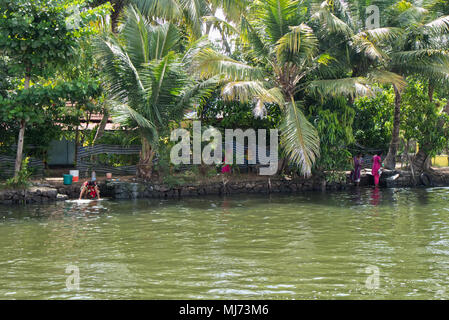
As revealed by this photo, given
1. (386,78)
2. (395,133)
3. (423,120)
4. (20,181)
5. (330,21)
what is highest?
(330,21)

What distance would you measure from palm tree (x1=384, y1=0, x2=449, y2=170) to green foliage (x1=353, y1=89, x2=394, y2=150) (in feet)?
7.21

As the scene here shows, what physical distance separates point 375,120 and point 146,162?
10838 mm

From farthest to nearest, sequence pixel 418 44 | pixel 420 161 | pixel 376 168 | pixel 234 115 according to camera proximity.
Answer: pixel 420 161 → pixel 376 168 → pixel 234 115 → pixel 418 44

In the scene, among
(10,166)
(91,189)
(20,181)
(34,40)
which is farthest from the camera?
(10,166)

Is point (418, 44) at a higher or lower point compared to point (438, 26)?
lower

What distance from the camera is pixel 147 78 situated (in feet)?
54.8

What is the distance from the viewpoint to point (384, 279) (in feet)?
23.1

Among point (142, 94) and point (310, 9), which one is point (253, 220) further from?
point (310, 9)

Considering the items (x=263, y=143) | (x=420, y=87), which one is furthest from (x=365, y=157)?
(x=263, y=143)

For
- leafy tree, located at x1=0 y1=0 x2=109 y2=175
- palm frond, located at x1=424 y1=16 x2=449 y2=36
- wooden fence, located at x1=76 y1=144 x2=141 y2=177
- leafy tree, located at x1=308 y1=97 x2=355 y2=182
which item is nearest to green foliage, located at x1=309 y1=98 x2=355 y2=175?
leafy tree, located at x1=308 y1=97 x2=355 y2=182

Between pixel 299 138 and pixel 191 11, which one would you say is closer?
pixel 299 138

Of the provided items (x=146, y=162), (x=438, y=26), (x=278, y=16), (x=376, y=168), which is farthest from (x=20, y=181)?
(x=438, y=26)

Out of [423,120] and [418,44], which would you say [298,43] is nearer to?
[418,44]

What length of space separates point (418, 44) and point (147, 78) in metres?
10.5
